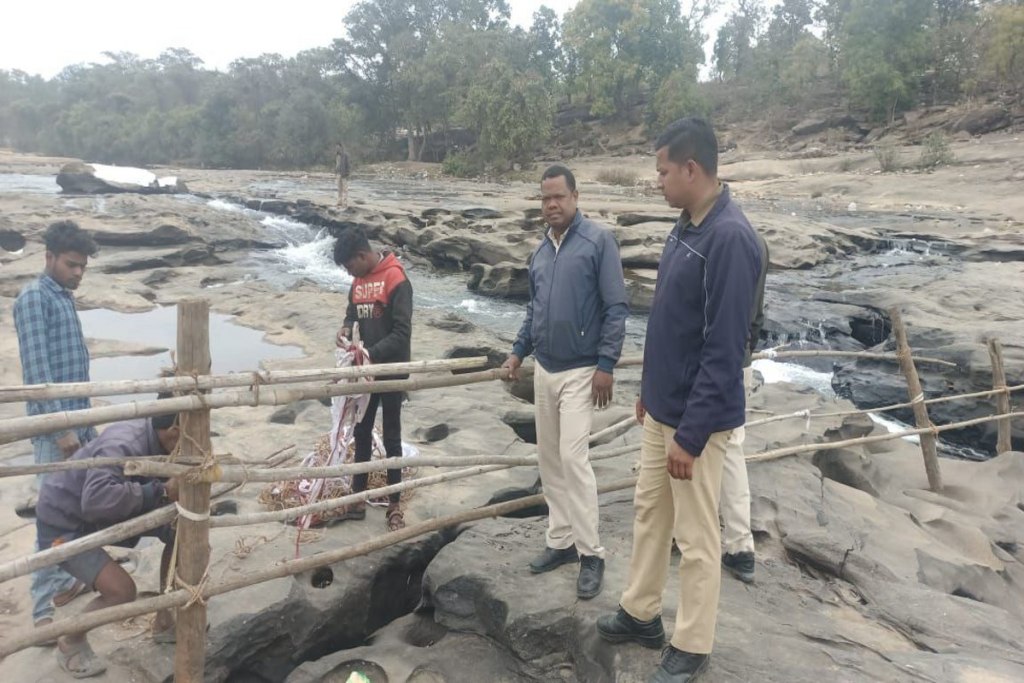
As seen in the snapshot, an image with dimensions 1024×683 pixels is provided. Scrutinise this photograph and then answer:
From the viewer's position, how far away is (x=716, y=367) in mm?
2174

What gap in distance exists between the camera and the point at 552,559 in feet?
10.5

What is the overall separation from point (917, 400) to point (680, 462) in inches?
146

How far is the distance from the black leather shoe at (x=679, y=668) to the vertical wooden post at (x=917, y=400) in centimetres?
352

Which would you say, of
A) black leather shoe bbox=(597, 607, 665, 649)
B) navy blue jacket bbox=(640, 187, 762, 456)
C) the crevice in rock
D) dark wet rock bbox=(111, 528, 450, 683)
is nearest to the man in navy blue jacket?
navy blue jacket bbox=(640, 187, 762, 456)

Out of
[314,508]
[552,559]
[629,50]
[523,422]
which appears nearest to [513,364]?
[552,559]

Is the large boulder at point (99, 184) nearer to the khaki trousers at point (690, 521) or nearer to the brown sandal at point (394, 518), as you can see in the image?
the brown sandal at point (394, 518)

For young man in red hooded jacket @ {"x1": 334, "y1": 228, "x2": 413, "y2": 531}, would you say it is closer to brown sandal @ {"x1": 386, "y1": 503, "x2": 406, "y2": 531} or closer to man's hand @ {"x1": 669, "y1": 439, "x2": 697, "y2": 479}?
brown sandal @ {"x1": 386, "y1": 503, "x2": 406, "y2": 531}

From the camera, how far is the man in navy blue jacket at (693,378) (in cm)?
217

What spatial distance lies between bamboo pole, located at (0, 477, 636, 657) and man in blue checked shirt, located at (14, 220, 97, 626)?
2.65 ft

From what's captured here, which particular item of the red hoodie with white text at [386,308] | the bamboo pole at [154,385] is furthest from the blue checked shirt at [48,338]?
the red hoodie with white text at [386,308]

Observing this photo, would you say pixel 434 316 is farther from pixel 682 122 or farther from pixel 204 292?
pixel 682 122

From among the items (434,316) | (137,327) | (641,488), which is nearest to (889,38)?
(434,316)

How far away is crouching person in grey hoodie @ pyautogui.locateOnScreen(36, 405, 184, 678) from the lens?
2.61 meters

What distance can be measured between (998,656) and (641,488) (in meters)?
1.68
